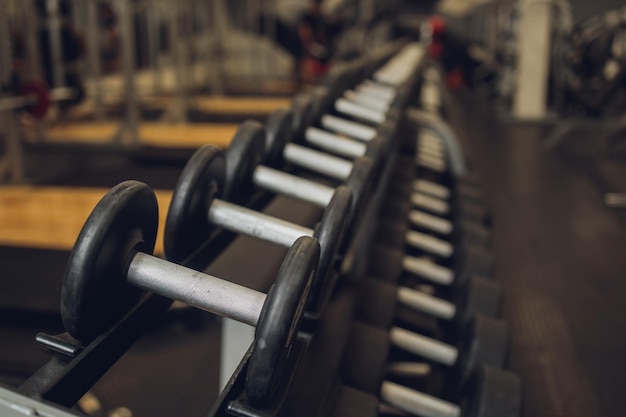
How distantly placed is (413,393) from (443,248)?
56 cm

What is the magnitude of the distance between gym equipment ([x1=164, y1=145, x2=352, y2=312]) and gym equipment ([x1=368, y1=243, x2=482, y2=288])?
1.36ft

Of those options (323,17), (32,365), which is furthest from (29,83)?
(323,17)

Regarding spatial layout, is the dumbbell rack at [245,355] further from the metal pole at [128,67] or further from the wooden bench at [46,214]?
the metal pole at [128,67]

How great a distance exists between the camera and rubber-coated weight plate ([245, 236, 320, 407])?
0.42 meters

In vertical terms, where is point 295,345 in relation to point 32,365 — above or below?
above

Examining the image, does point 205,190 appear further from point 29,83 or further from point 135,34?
point 135,34

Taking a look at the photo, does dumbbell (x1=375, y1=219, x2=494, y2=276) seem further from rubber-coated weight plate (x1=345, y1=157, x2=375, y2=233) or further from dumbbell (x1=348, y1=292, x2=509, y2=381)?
rubber-coated weight plate (x1=345, y1=157, x2=375, y2=233)

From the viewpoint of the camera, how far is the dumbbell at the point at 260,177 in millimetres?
711

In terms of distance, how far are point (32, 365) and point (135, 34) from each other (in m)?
5.57

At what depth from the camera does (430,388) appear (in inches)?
44.8

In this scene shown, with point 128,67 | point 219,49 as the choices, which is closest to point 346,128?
point 128,67

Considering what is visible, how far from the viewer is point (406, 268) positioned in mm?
1271

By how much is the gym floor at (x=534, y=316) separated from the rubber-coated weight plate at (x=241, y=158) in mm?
447

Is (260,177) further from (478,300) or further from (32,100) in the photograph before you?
(32,100)
